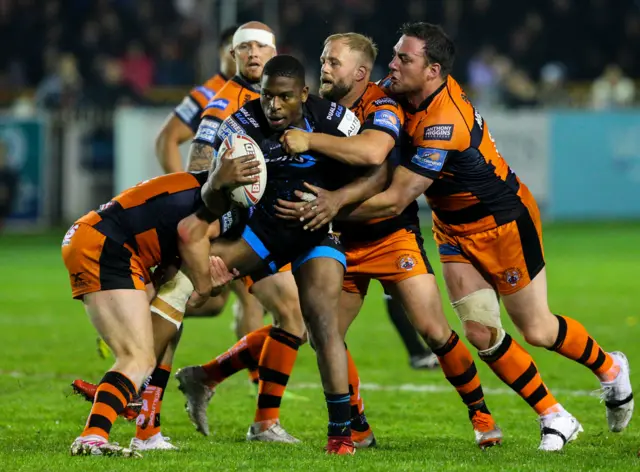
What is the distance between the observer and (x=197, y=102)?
9.32m

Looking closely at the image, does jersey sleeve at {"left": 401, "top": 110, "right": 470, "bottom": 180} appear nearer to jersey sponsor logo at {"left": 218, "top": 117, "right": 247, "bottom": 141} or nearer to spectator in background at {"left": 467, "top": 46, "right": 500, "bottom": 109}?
jersey sponsor logo at {"left": 218, "top": 117, "right": 247, "bottom": 141}

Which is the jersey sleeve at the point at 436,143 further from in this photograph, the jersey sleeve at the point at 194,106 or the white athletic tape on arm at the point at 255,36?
the jersey sleeve at the point at 194,106

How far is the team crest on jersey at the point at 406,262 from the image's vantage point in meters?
7.04

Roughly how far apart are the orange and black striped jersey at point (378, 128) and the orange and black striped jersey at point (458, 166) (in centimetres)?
13

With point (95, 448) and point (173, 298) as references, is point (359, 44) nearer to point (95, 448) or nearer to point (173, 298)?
point (173, 298)

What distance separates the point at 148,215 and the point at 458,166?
1.77 meters

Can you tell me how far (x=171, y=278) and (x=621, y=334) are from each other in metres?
6.19

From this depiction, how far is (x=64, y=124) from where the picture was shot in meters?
22.4

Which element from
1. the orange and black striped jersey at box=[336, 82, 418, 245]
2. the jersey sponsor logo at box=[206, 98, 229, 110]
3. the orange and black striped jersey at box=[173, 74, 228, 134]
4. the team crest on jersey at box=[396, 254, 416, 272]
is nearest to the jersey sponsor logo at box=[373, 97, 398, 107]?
the orange and black striped jersey at box=[336, 82, 418, 245]

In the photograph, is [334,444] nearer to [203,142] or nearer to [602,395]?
[602,395]

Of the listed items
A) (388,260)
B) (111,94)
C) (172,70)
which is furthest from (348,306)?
(172,70)

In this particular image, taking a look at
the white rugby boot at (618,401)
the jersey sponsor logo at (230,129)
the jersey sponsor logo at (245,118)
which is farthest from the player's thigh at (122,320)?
the white rugby boot at (618,401)

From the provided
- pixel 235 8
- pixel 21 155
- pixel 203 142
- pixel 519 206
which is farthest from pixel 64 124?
pixel 519 206

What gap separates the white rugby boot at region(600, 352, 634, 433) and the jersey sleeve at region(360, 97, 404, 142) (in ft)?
6.74
